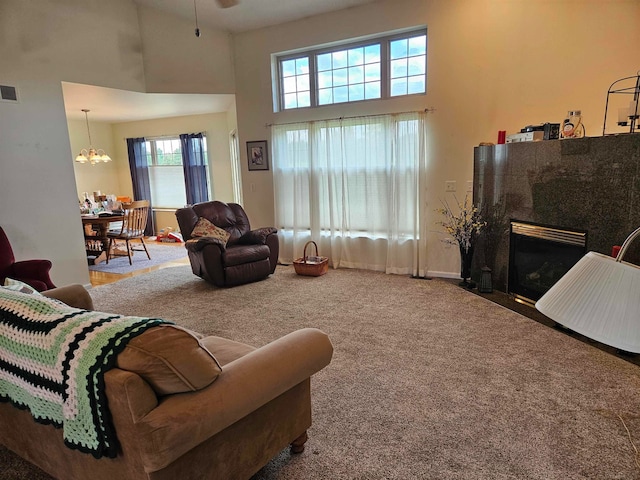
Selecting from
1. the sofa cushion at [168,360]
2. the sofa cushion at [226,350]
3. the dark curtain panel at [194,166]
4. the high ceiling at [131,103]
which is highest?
the high ceiling at [131,103]

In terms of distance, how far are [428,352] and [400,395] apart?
0.61m

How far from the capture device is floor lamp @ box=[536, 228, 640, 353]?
0.71 m

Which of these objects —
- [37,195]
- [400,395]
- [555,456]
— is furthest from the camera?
[37,195]

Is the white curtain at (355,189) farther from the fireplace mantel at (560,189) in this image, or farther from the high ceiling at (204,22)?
the high ceiling at (204,22)

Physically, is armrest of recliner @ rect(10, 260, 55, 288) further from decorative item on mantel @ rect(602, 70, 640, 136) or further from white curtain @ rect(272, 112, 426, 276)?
decorative item on mantel @ rect(602, 70, 640, 136)

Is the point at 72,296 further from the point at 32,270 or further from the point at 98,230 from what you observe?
the point at 98,230

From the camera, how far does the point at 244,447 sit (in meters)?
1.53

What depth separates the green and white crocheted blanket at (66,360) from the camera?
1.18 meters

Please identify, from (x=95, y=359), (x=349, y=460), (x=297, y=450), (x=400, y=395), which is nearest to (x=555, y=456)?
(x=400, y=395)

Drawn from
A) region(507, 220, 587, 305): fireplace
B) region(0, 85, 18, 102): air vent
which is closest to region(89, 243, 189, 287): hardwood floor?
region(0, 85, 18, 102): air vent

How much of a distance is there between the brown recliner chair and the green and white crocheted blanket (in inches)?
117

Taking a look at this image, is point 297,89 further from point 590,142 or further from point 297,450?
point 297,450

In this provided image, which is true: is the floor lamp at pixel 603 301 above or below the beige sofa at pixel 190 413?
above

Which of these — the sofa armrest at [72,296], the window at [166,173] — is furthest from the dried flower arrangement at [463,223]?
the window at [166,173]
